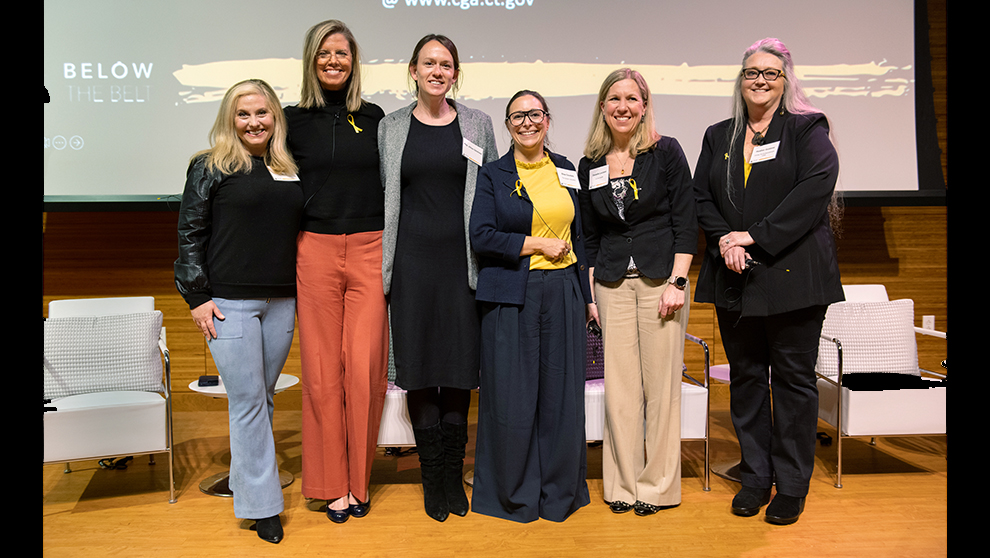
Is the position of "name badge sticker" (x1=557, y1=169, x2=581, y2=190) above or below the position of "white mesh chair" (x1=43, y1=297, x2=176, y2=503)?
above

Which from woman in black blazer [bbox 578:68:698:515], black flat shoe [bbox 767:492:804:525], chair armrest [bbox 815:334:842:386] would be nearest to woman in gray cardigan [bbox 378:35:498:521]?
woman in black blazer [bbox 578:68:698:515]

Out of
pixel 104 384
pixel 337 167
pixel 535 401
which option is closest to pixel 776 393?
pixel 535 401

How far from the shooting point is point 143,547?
2305 millimetres

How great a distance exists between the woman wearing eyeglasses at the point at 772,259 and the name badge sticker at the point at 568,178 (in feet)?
1.86

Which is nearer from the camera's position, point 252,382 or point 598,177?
point 252,382

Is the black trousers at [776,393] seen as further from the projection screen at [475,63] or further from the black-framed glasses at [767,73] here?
the projection screen at [475,63]

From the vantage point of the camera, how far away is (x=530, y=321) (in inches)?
95.0

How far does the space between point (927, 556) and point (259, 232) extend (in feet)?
8.96

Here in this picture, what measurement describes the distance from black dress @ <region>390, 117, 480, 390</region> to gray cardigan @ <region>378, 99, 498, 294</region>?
3 cm

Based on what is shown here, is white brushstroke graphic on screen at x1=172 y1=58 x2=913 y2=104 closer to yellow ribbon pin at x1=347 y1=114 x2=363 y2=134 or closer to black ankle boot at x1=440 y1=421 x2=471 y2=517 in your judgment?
yellow ribbon pin at x1=347 y1=114 x2=363 y2=134

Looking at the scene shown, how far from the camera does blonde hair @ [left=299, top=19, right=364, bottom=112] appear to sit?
239 cm

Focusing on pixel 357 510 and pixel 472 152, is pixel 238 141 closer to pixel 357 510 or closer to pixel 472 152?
pixel 472 152

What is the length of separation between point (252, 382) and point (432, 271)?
81cm

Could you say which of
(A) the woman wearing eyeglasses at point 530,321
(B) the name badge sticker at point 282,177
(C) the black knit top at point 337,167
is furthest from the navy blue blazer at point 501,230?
(B) the name badge sticker at point 282,177
